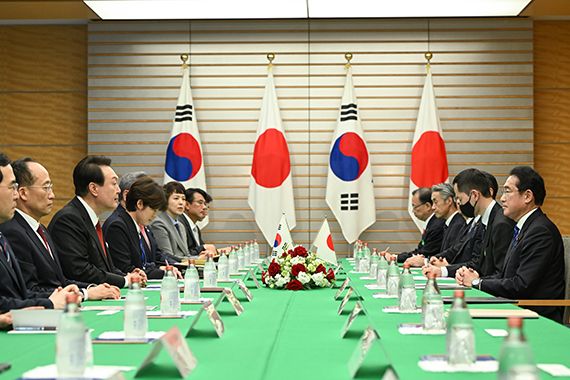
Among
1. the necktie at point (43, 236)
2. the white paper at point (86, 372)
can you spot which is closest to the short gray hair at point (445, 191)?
the necktie at point (43, 236)

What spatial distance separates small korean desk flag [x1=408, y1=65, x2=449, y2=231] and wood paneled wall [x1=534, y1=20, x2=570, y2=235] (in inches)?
51.4

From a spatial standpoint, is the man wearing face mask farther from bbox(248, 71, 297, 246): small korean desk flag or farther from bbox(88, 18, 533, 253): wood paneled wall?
bbox(248, 71, 297, 246): small korean desk flag

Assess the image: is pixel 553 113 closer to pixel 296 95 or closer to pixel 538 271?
pixel 296 95

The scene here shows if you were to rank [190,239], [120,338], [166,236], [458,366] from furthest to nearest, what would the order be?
1. [190,239]
2. [166,236]
3. [120,338]
4. [458,366]

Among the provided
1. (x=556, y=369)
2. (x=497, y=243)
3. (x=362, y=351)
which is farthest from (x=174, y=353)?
(x=497, y=243)

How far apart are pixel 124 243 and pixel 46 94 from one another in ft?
16.9

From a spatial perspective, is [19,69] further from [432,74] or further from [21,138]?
[432,74]

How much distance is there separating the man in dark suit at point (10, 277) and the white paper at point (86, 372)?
1216 mm

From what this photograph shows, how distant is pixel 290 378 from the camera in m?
2.06

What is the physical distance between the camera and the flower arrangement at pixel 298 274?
15.2 feet

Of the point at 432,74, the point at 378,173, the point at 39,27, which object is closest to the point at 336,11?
the point at 432,74

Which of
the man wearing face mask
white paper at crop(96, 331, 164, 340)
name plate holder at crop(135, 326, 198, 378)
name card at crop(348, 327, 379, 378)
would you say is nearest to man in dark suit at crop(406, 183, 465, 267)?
the man wearing face mask

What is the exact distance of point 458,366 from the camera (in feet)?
6.86

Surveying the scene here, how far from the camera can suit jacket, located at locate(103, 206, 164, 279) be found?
5.61 m
